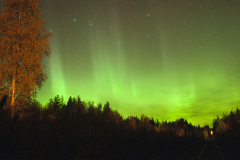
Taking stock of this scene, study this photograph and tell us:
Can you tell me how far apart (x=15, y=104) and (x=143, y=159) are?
10509mm

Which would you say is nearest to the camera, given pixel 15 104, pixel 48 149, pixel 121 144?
pixel 48 149

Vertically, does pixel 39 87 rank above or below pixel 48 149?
above

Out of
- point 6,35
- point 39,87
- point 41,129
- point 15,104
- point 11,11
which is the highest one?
point 11,11

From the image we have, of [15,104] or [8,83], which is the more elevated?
[8,83]

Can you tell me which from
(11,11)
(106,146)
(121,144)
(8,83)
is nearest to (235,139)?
(121,144)

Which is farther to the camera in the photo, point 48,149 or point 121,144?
point 121,144

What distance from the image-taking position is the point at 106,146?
15.5 meters

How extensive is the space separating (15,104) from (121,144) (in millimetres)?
10098

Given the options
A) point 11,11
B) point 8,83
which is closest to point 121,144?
point 8,83

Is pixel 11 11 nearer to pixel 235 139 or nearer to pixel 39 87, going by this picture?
pixel 39 87

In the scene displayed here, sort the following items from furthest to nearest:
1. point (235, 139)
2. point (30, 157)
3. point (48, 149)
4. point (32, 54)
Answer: point (235, 139) → point (32, 54) → point (48, 149) → point (30, 157)

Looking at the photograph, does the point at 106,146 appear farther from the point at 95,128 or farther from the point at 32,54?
the point at 32,54

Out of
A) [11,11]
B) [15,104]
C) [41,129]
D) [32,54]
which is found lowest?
[41,129]

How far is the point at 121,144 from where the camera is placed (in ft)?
56.9
